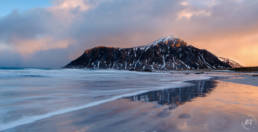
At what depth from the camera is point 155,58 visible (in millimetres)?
144625

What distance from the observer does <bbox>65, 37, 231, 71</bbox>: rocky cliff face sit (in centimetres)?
13500

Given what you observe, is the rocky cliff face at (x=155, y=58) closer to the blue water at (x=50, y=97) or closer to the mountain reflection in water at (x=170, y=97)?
the blue water at (x=50, y=97)

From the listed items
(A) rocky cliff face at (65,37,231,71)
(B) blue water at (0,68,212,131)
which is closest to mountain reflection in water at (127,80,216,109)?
(B) blue water at (0,68,212,131)

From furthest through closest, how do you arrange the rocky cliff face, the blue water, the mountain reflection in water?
1. the rocky cliff face
2. the mountain reflection in water
3. the blue water

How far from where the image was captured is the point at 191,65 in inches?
5261

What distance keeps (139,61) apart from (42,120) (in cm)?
14320

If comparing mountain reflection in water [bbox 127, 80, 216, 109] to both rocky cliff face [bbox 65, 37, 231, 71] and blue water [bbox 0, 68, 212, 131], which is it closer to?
blue water [bbox 0, 68, 212, 131]

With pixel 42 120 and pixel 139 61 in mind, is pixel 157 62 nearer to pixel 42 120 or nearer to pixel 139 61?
pixel 139 61

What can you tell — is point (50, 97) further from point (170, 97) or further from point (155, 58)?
point (155, 58)

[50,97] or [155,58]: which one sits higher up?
[155,58]

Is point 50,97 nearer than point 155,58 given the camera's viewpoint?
Yes

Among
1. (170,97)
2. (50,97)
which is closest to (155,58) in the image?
(170,97)

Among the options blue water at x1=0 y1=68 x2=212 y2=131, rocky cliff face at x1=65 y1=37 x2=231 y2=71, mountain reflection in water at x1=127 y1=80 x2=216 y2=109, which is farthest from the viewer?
rocky cliff face at x1=65 y1=37 x2=231 y2=71

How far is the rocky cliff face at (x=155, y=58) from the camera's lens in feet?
443
